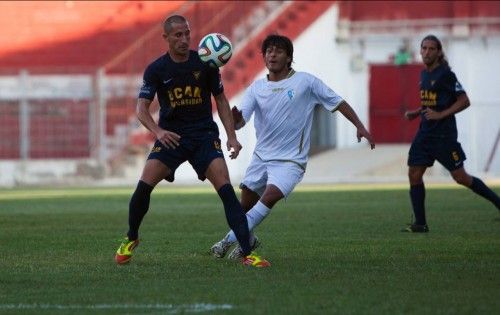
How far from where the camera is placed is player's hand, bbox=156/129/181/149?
442 inches

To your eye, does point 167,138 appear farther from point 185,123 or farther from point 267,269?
point 267,269

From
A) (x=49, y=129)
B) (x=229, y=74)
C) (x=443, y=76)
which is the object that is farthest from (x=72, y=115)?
(x=443, y=76)

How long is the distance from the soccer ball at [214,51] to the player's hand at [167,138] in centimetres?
67

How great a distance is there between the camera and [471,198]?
79.6 ft

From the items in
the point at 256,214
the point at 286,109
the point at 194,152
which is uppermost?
the point at 286,109

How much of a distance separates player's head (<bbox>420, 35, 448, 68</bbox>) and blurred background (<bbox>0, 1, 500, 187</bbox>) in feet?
65.5

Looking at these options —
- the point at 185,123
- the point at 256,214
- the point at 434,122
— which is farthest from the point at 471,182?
the point at 185,123

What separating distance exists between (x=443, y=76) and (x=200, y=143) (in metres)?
5.46

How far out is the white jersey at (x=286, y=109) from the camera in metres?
12.4

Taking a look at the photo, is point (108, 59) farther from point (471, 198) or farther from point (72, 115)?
point (471, 198)

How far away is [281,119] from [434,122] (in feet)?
14.7

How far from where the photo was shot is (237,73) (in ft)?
138

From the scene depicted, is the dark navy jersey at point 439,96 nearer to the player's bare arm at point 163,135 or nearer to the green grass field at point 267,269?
the green grass field at point 267,269

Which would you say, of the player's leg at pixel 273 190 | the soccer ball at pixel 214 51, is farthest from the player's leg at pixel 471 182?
the soccer ball at pixel 214 51
